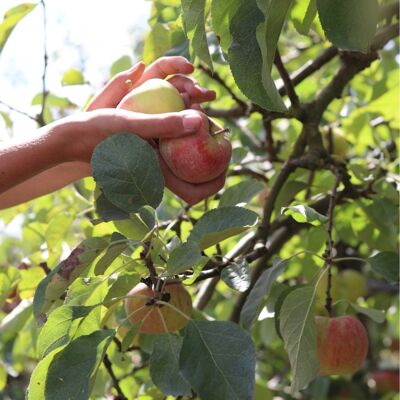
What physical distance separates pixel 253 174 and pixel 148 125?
2.69 feet

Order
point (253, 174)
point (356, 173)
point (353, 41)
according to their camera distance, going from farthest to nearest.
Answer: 1. point (253, 174)
2. point (356, 173)
3. point (353, 41)

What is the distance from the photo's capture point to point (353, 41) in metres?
0.85

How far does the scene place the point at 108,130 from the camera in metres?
1.02

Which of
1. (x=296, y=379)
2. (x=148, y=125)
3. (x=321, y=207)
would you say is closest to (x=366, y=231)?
(x=321, y=207)

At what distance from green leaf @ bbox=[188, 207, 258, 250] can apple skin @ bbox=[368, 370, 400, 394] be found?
2.08 metres

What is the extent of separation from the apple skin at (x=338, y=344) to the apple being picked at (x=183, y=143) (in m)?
0.38

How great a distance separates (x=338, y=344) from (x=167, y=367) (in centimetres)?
38

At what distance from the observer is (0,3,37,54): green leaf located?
146 centimetres

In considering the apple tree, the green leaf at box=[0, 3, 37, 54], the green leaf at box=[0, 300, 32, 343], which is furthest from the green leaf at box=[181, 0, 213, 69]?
the green leaf at box=[0, 300, 32, 343]

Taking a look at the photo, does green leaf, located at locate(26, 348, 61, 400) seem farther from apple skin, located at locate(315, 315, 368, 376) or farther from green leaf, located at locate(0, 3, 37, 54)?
green leaf, located at locate(0, 3, 37, 54)

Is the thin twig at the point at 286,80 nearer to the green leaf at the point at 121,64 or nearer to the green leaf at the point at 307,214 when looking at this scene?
the green leaf at the point at 307,214

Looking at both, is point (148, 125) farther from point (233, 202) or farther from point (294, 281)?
point (294, 281)

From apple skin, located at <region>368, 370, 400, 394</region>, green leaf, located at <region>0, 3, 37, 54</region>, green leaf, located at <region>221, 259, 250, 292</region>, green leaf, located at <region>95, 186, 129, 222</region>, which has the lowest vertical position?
apple skin, located at <region>368, 370, 400, 394</region>

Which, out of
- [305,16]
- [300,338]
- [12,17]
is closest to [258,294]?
[300,338]
